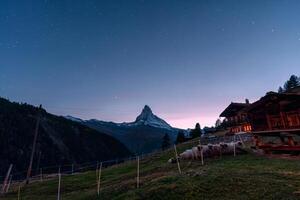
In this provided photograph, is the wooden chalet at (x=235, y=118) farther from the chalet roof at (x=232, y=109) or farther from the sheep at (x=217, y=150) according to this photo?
the sheep at (x=217, y=150)

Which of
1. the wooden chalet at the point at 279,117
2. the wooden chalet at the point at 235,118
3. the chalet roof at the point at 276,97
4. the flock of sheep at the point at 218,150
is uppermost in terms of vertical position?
the wooden chalet at the point at 235,118

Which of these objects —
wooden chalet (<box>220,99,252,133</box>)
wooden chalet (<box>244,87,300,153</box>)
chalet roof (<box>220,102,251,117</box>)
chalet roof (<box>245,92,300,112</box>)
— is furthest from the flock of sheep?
chalet roof (<box>220,102,251,117</box>)

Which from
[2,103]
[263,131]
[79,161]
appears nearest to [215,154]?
[263,131]

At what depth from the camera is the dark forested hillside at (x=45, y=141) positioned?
121m

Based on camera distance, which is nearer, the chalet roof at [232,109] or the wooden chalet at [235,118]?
the wooden chalet at [235,118]

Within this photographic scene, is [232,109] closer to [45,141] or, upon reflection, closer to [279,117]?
[279,117]

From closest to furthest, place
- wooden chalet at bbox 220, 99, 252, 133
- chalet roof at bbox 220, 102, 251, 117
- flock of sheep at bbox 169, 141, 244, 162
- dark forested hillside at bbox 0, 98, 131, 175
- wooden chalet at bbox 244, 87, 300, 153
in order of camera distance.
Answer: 1. wooden chalet at bbox 244, 87, 300, 153
2. flock of sheep at bbox 169, 141, 244, 162
3. wooden chalet at bbox 220, 99, 252, 133
4. chalet roof at bbox 220, 102, 251, 117
5. dark forested hillside at bbox 0, 98, 131, 175

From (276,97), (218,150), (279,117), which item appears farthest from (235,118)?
(276,97)

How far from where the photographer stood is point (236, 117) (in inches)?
2805

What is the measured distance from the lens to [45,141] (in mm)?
137250

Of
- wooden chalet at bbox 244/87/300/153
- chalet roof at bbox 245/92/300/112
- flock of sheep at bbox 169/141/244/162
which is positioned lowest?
flock of sheep at bbox 169/141/244/162

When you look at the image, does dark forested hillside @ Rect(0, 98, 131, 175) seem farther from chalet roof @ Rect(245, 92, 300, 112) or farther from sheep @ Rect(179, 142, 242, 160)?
chalet roof @ Rect(245, 92, 300, 112)

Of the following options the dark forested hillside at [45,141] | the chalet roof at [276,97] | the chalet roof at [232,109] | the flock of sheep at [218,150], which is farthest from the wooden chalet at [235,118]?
the dark forested hillside at [45,141]

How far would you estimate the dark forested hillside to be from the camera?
121 meters
